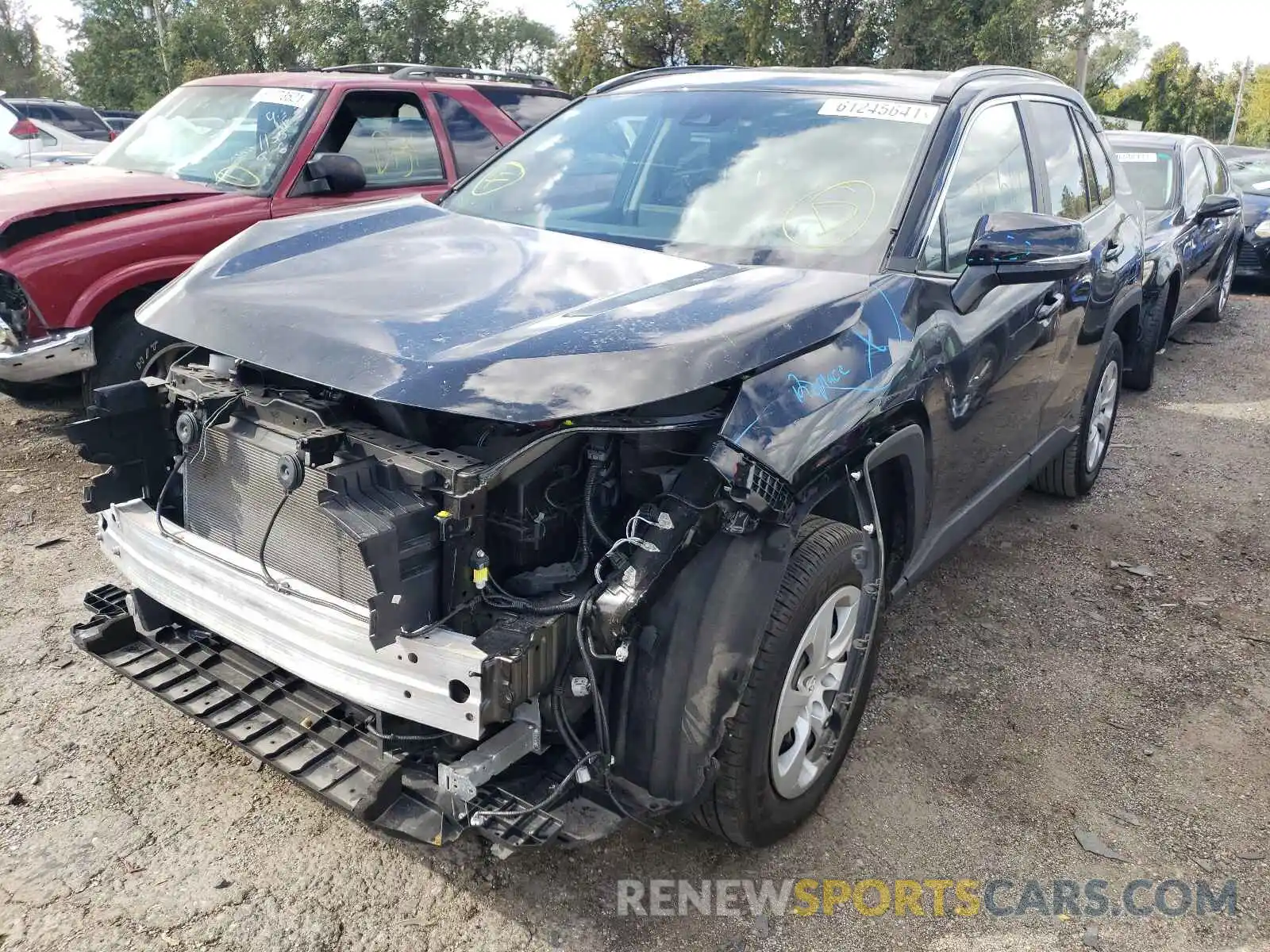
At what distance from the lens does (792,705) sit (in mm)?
2570

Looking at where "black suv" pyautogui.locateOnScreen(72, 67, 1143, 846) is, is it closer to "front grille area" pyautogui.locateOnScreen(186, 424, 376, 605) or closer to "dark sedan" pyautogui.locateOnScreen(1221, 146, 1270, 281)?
"front grille area" pyautogui.locateOnScreen(186, 424, 376, 605)

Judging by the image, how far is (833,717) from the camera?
2824 mm

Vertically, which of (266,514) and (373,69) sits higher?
(373,69)

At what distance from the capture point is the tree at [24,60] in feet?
149

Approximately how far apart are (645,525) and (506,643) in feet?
1.36

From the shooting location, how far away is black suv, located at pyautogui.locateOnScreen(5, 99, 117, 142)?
15.6m

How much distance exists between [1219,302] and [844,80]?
814 cm

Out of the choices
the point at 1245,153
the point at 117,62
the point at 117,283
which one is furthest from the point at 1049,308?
the point at 117,62

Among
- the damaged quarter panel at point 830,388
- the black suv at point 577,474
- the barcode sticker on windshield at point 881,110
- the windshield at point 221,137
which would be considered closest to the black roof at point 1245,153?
the windshield at point 221,137

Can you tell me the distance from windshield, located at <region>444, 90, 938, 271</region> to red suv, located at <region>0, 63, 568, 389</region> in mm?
1649

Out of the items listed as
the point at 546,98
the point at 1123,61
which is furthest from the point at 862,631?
the point at 1123,61

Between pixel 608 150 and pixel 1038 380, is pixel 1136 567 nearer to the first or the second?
pixel 1038 380

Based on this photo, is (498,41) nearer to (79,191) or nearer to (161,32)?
(161,32)

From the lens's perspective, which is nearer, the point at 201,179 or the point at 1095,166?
the point at 1095,166
